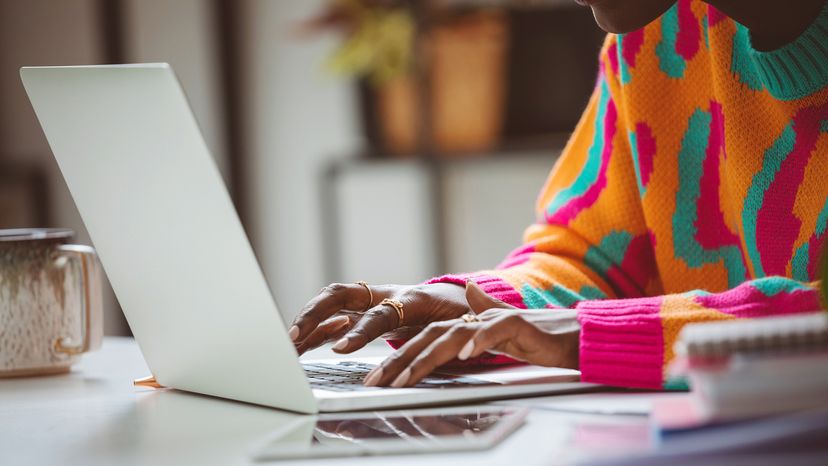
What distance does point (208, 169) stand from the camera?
2.12 ft

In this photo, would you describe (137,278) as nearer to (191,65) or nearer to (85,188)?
(85,188)

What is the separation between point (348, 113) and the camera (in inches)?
112

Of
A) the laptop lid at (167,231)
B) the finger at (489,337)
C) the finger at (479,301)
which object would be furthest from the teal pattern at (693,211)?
the laptop lid at (167,231)

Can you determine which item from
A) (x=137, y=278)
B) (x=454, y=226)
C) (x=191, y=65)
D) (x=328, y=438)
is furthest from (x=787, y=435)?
→ (x=191, y=65)

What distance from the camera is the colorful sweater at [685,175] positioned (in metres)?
0.97

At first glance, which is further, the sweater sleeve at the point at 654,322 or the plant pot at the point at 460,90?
the plant pot at the point at 460,90

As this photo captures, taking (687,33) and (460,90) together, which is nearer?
(687,33)

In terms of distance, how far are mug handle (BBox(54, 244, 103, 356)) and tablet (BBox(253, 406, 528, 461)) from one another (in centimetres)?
40

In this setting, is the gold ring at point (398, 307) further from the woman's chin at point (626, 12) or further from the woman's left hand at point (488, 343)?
the woman's chin at point (626, 12)

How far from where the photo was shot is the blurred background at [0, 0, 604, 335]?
250cm

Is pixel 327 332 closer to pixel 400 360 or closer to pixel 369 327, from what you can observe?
pixel 369 327

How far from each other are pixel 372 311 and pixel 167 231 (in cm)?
23

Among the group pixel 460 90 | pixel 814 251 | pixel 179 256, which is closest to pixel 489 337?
pixel 179 256

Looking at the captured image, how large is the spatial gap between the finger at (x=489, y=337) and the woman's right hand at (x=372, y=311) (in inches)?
5.6
